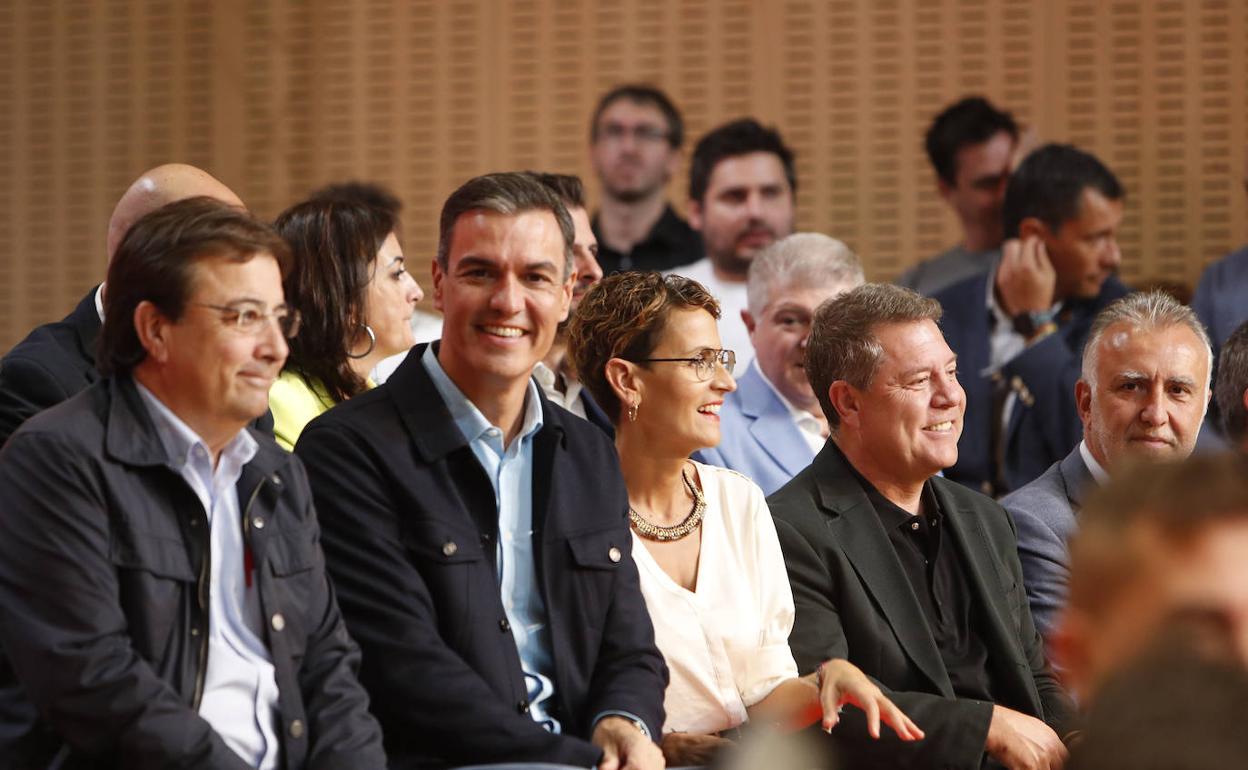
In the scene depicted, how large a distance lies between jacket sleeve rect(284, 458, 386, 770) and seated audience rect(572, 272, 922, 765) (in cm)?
58

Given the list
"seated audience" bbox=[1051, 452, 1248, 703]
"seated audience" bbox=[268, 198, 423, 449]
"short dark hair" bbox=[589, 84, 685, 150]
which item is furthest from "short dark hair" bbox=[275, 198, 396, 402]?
"seated audience" bbox=[1051, 452, 1248, 703]

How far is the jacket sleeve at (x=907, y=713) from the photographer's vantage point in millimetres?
2684

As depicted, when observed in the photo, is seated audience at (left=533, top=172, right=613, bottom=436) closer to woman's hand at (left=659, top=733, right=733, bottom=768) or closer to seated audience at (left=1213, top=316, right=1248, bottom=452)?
woman's hand at (left=659, top=733, right=733, bottom=768)

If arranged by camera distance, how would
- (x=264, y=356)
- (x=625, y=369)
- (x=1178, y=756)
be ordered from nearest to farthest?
(x=1178, y=756) → (x=264, y=356) → (x=625, y=369)

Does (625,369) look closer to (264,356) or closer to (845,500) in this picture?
(845,500)

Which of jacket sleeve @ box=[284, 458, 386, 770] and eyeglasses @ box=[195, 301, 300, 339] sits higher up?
eyeglasses @ box=[195, 301, 300, 339]

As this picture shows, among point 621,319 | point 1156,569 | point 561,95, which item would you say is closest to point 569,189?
point 621,319

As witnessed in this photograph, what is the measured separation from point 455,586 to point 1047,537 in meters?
1.33

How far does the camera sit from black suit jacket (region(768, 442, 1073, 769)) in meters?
2.71

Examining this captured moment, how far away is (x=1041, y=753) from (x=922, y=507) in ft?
1.82

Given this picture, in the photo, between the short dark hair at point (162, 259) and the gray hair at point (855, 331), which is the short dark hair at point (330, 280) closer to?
the short dark hair at point (162, 259)

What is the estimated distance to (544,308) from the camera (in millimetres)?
2646

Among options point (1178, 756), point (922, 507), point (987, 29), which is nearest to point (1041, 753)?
point (922, 507)

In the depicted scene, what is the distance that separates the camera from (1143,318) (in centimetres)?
333
